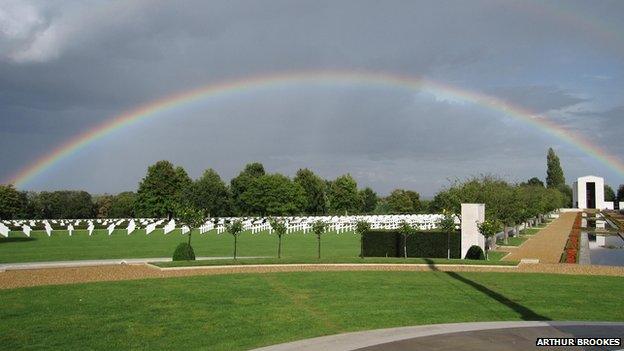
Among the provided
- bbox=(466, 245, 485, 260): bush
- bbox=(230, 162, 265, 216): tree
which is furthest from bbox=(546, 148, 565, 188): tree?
bbox=(466, 245, 485, 260): bush

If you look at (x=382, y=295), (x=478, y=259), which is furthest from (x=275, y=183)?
(x=382, y=295)

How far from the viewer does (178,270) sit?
22.2 metres

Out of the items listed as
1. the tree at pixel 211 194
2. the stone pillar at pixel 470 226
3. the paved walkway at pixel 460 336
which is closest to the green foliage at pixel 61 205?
the tree at pixel 211 194

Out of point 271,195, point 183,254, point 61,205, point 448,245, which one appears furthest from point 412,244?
point 61,205

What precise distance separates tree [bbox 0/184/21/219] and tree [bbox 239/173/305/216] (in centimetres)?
3125

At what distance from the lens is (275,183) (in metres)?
81.8

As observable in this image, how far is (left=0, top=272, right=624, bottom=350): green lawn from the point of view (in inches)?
457

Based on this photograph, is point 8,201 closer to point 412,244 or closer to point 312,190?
point 312,190

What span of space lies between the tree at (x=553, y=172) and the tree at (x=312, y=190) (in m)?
74.1

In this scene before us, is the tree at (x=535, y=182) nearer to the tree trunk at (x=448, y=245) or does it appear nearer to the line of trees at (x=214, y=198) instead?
the line of trees at (x=214, y=198)

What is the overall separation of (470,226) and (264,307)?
17700mm

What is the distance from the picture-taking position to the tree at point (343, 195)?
96344 millimetres

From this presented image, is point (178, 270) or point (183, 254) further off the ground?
point (183, 254)

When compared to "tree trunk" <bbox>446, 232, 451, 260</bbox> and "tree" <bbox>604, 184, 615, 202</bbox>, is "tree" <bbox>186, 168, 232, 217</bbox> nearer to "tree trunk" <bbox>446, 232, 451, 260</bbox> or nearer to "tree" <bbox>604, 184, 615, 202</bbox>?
"tree trunk" <bbox>446, 232, 451, 260</bbox>
